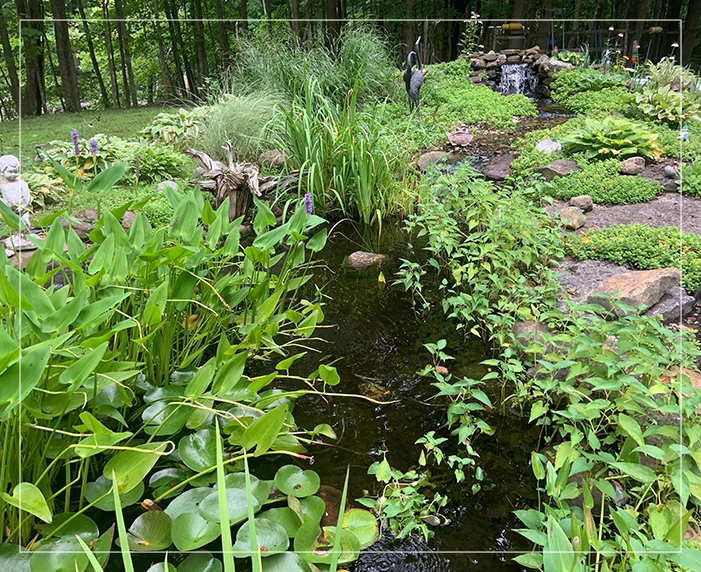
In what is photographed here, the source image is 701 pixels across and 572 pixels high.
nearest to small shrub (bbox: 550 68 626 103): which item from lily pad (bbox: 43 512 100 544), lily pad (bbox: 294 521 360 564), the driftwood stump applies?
the driftwood stump

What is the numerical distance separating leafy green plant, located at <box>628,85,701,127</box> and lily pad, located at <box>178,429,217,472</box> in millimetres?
5017

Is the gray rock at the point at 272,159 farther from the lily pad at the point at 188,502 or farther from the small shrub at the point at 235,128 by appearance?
the lily pad at the point at 188,502

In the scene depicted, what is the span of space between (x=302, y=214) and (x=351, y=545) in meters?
0.89

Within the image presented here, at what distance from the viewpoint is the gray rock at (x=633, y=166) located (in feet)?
11.8

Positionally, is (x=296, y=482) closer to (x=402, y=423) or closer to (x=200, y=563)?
(x=200, y=563)

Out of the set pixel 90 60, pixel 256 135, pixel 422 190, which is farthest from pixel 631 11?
pixel 90 60

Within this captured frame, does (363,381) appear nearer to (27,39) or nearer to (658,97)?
(27,39)

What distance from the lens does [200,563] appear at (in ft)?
3.19

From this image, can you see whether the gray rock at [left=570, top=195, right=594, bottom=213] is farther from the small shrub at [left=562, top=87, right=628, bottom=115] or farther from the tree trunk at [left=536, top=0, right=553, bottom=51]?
the tree trunk at [left=536, top=0, right=553, bottom=51]

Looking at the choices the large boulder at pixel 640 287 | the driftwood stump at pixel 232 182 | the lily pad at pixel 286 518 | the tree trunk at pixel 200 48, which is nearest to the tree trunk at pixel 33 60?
the tree trunk at pixel 200 48

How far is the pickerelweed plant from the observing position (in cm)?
86

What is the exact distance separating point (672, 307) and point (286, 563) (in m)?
1.89

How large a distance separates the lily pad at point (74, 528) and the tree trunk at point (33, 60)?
6.51ft


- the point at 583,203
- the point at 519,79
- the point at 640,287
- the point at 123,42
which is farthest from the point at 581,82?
the point at 123,42
